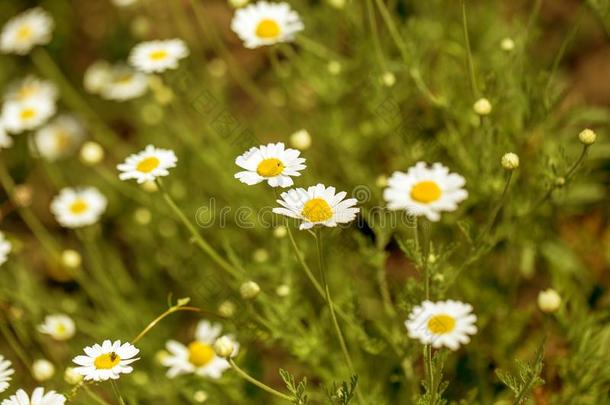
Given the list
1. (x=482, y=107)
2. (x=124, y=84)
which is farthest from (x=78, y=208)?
(x=482, y=107)

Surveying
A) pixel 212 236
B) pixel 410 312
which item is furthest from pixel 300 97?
pixel 410 312

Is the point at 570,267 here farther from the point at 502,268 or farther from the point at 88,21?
the point at 88,21

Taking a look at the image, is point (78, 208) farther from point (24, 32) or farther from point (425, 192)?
point (425, 192)

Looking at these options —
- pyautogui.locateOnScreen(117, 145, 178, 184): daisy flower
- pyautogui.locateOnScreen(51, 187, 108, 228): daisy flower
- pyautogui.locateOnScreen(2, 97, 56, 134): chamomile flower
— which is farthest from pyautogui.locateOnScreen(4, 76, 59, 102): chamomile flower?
pyautogui.locateOnScreen(117, 145, 178, 184): daisy flower

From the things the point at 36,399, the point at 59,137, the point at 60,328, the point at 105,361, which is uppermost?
the point at 59,137

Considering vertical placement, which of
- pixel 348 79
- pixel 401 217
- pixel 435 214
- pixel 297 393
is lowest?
pixel 297 393
